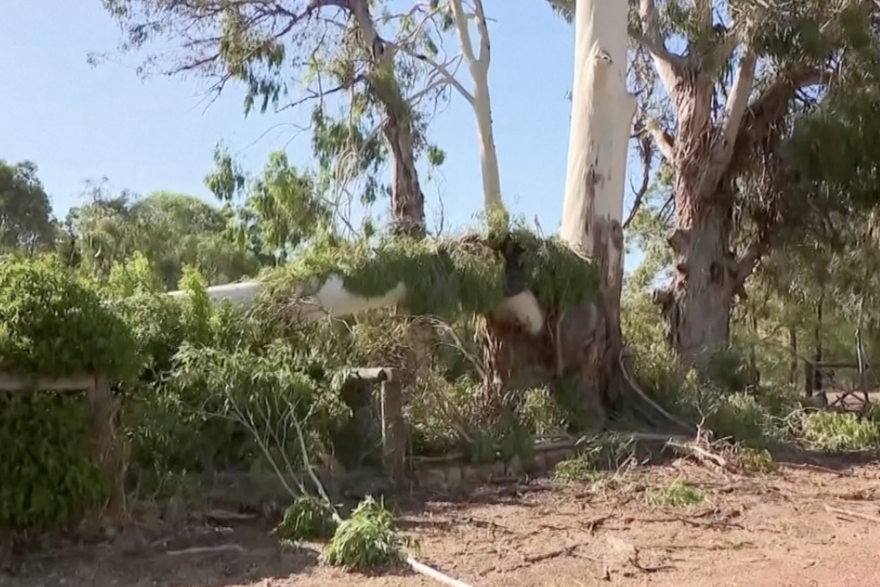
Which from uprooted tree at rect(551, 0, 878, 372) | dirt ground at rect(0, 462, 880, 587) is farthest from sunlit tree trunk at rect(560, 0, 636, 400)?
dirt ground at rect(0, 462, 880, 587)

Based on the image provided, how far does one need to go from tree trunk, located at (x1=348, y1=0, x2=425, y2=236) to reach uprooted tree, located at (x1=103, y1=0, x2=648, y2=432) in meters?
1.94

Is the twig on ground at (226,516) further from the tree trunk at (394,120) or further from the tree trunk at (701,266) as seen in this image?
the tree trunk at (701,266)

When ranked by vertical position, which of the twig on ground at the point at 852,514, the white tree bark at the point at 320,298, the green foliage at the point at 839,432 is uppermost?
the white tree bark at the point at 320,298

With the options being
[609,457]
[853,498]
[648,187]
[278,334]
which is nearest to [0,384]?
[278,334]

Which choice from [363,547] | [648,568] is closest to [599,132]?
[648,568]

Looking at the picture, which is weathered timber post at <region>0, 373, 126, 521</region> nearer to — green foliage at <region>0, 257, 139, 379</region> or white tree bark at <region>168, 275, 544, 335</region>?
green foliage at <region>0, 257, 139, 379</region>

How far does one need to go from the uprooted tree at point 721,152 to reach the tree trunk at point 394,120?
3690 millimetres

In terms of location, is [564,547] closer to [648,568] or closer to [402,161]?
[648,568]

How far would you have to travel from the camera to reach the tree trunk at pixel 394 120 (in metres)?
14.5

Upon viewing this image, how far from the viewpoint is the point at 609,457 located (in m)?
8.74

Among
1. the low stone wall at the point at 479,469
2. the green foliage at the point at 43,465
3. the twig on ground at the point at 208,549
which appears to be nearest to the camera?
the green foliage at the point at 43,465

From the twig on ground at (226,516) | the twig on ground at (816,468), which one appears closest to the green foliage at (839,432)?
the twig on ground at (816,468)

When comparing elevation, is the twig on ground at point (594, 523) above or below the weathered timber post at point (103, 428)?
below

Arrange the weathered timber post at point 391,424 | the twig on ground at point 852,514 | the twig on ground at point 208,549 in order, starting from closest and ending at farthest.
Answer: the twig on ground at point 208,549, the twig on ground at point 852,514, the weathered timber post at point 391,424
